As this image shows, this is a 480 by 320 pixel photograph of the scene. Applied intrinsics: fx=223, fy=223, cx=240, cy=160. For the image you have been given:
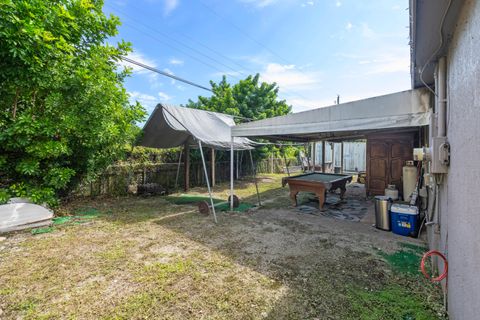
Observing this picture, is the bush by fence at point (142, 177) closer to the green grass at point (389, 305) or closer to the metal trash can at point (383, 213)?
the metal trash can at point (383, 213)

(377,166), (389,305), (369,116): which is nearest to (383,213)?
(369,116)

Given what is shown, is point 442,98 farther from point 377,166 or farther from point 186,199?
point 186,199

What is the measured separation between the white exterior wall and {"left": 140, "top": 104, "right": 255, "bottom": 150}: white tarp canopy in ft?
15.4

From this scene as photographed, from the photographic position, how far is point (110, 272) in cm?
299

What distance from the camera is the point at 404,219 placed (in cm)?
429

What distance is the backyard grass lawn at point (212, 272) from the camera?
2281 mm

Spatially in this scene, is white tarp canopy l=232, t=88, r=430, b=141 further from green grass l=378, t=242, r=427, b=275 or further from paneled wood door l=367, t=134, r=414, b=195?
paneled wood door l=367, t=134, r=414, b=195

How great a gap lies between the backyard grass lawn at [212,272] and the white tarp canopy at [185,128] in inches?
90.5

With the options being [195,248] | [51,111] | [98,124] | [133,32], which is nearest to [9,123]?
[51,111]

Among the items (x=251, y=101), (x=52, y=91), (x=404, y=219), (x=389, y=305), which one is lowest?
(x=389, y=305)

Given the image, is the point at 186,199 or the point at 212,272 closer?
the point at 212,272

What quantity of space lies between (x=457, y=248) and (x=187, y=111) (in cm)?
627

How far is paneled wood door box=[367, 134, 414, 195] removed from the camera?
7520mm

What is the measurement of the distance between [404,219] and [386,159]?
4261 millimetres
